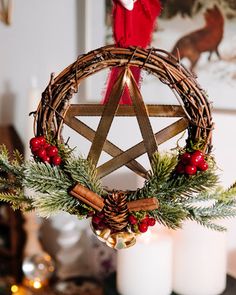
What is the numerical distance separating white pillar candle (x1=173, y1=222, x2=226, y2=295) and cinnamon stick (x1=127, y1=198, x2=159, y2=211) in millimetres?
350

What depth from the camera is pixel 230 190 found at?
493 millimetres

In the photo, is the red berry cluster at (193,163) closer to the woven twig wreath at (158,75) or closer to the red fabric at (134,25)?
the woven twig wreath at (158,75)

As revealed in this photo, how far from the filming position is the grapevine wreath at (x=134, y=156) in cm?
47

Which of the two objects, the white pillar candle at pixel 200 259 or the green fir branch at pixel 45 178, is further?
the white pillar candle at pixel 200 259

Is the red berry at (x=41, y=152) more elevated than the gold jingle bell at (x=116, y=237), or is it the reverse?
the red berry at (x=41, y=152)

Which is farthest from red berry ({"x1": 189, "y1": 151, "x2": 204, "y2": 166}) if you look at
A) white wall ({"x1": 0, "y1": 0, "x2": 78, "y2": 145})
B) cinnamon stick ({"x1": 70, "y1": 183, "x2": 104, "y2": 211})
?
white wall ({"x1": 0, "y1": 0, "x2": 78, "y2": 145})

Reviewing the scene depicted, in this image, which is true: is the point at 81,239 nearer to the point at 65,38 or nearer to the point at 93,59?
the point at 65,38

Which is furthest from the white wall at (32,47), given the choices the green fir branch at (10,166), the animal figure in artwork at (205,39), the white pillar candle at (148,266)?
the green fir branch at (10,166)

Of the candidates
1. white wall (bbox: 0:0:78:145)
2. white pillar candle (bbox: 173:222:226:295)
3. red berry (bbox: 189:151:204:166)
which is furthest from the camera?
white wall (bbox: 0:0:78:145)

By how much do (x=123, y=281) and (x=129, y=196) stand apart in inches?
16.0

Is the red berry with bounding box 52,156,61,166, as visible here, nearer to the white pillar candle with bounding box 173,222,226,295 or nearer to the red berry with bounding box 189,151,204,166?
the red berry with bounding box 189,151,204,166

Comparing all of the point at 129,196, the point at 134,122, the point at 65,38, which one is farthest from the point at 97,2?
the point at 129,196

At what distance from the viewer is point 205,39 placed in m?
0.88

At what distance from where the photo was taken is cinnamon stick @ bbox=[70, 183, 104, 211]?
1.53 ft
